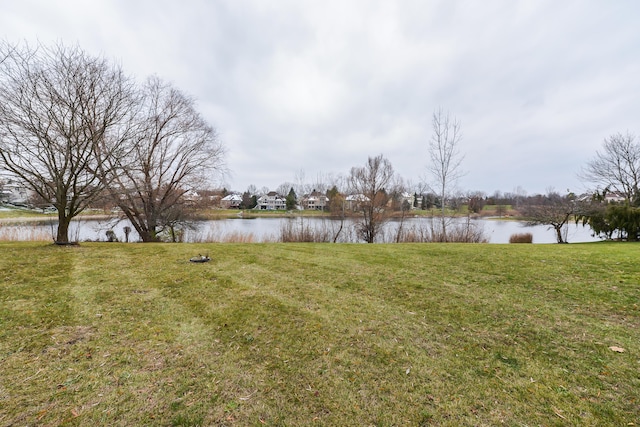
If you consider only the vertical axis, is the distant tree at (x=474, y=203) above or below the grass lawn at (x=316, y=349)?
above

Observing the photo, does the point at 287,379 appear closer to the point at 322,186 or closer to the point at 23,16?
the point at 23,16

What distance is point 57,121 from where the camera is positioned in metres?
5.98

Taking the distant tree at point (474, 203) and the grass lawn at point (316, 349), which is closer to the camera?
the grass lawn at point (316, 349)

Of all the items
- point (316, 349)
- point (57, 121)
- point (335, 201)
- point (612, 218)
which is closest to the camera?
point (316, 349)

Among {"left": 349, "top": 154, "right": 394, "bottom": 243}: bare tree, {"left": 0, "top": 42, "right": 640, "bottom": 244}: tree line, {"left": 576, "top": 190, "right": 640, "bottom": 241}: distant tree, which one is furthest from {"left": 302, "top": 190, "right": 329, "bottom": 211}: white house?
{"left": 576, "top": 190, "right": 640, "bottom": 241}: distant tree

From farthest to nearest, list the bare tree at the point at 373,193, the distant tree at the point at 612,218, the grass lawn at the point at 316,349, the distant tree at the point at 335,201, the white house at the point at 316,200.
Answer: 1. the white house at the point at 316,200
2. the distant tree at the point at 335,201
3. the bare tree at the point at 373,193
4. the distant tree at the point at 612,218
5. the grass lawn at the point at 316,349

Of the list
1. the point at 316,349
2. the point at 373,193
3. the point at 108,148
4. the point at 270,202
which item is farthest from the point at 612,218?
the point at 270,202

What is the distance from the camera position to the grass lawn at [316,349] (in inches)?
64.7

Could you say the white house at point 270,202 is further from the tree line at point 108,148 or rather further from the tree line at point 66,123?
the tree line at point 66,123

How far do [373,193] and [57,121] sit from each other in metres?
13.2

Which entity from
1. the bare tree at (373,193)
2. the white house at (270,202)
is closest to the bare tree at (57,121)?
the bare tree at (373,193)

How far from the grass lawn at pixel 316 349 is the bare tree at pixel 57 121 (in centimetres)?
264

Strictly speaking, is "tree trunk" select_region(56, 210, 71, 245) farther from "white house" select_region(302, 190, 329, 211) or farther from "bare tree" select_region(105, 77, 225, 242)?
"white house" select_region(302, 190, 329, 211)

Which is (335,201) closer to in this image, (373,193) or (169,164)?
(373,193)
